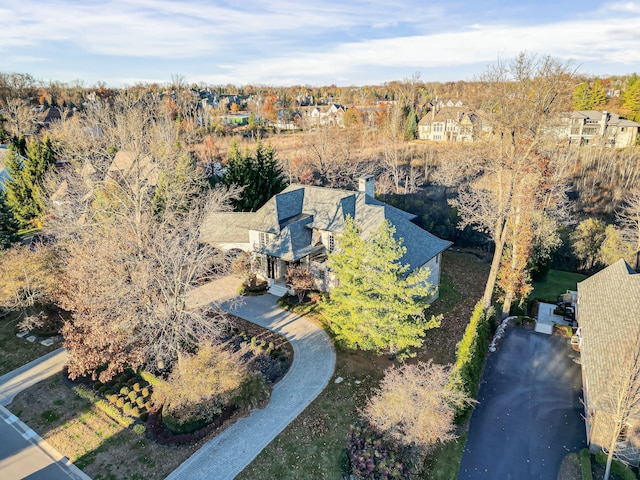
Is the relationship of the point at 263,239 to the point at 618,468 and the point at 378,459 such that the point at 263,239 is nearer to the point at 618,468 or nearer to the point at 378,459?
the point at 378,459

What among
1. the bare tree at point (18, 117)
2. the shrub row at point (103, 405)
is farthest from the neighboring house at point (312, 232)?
the bare tree at point (18, 117)

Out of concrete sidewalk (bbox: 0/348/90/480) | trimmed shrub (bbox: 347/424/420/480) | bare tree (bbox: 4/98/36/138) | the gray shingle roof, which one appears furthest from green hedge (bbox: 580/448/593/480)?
bare tree (bbox: 4/98/36/138)

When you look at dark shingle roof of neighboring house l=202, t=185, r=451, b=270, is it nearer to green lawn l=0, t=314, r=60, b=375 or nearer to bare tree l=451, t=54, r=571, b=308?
bare tree l=451, t=54, r=571, b=308

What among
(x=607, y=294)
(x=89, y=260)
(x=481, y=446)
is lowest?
(x=481, y=446)

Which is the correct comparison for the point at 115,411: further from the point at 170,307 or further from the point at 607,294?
the point at 607,294

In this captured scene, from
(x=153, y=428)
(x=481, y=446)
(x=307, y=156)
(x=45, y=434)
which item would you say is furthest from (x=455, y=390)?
(x=307, y=156)

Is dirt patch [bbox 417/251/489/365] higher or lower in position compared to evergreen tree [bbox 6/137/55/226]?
lower

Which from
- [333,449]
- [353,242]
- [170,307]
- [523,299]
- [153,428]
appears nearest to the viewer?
[333,449]
